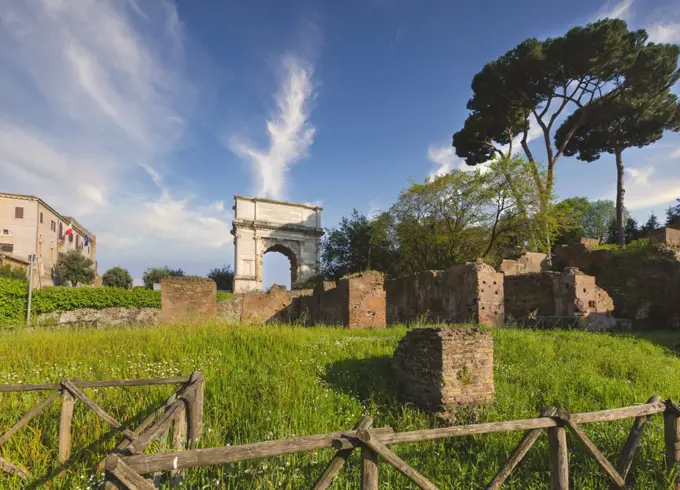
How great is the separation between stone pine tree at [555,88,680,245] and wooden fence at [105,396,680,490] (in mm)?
28656

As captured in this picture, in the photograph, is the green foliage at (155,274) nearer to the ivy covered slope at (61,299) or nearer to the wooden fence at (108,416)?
the ivy covered slope at (61,299)

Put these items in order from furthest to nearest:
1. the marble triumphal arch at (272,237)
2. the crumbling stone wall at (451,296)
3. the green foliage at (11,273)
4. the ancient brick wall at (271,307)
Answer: the marble triumphal arch at (272,237) < the green foliage at (11,273) < the ancient brick wall at (271,307) < the crumbling stone wall at (451,296)

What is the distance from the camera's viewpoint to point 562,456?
3.05 meters

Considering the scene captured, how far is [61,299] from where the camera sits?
64.8 feet

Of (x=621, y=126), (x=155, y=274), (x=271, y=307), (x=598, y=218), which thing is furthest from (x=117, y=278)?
(x=598, y=218)

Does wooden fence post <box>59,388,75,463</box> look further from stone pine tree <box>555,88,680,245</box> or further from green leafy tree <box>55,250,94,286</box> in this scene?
green leafy tree <box>55,250,94,286</box>

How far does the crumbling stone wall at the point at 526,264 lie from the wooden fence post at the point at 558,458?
61.5ft

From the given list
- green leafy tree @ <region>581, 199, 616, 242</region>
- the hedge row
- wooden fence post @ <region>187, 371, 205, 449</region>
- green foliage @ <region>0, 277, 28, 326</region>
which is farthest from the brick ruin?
green leafy tree @ <region>581, 199, 616, 242</region>

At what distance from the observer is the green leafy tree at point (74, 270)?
39938 mm

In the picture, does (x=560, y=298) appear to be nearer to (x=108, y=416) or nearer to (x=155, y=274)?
(x=108, y=416)

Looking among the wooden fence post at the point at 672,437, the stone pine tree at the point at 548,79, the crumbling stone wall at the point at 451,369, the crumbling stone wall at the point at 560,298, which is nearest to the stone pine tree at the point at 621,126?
the stone pine tree at the point at 548,79

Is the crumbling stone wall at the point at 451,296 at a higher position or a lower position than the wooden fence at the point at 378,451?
higher

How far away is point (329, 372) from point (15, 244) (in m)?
47.9

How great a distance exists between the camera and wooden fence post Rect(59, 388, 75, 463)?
382 centimetres
